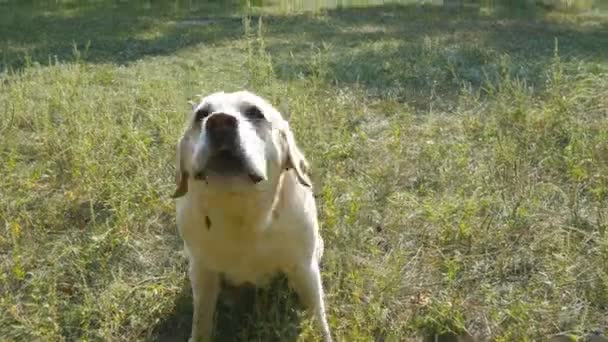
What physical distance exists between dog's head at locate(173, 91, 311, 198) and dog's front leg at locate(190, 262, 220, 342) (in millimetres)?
Answer: 359

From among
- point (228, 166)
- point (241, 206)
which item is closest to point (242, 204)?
point (241, 206)

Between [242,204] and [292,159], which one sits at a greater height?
[292,159]

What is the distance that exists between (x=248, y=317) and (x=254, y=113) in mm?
855

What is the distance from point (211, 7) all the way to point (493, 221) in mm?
7753

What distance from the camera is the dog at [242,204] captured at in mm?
2137

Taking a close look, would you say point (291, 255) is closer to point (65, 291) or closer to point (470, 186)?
point (65, 291)

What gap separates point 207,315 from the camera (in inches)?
105

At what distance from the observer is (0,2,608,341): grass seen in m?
2.77

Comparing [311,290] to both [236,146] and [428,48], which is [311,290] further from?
[428,48]

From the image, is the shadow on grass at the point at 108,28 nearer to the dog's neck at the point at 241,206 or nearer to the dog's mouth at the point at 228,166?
the dog's neck at the point at 241,206

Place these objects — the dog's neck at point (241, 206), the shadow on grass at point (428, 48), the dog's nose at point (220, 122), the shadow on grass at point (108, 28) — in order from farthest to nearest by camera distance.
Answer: the shadow on grass at point (108, 28), the shadow on grass at point (428, 48), the dog's neck at point (241, 206), the dog's nose at point (220, 122)

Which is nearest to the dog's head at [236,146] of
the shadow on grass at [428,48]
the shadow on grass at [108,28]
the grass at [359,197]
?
the grass at [359,197]

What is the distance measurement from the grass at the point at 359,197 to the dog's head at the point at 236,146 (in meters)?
0.64

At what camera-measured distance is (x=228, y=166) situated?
7.02ft
